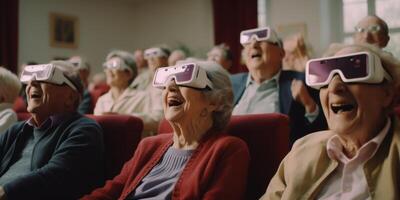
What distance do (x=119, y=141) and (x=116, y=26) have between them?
5972mm

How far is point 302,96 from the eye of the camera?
8.53 ft

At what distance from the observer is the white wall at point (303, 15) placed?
575 cm

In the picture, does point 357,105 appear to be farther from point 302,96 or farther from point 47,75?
point 47,75

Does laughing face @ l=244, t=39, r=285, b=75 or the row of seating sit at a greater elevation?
laughing face @ l=244, t=39, r=285, b=75

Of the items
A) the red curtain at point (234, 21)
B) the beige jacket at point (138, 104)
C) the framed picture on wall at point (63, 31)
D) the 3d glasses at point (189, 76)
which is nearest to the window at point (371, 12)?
the red curtain at point (234, 21)

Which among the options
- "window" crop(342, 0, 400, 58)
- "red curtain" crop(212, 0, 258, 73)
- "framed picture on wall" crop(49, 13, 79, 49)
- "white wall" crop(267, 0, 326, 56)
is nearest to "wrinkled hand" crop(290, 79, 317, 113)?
"window" crop(342, 0, 400, 58)

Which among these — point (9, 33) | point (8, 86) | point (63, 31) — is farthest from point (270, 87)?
point (63, 31)

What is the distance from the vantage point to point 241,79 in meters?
2.99

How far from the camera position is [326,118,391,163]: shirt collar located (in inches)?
53.7


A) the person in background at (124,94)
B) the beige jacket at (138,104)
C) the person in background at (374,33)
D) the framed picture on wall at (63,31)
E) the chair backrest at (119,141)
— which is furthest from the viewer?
the framed picture on wall at (63,31)

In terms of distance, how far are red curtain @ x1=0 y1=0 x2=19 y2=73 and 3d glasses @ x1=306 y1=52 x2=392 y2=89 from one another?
578 centimetres

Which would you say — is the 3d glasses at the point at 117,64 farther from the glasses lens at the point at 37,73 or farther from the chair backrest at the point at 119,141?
the chair backrest at the point at 119,141

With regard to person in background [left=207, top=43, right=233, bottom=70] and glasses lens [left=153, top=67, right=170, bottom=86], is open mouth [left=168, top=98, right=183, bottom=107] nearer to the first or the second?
glasses lens [left=153, top=67, right=170, bottom=86]

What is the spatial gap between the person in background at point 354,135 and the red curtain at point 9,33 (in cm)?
575
